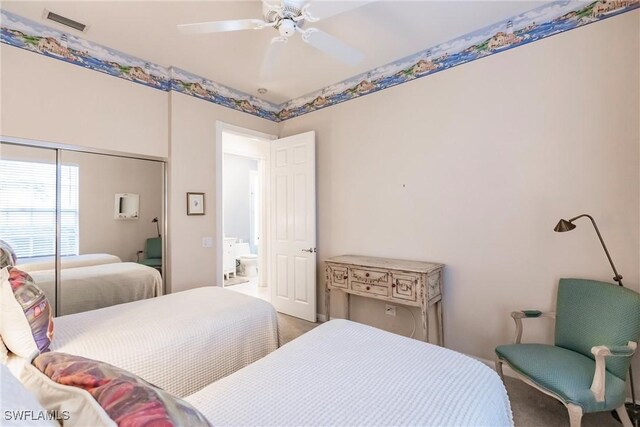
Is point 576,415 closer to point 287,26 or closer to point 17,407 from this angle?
point 17,407

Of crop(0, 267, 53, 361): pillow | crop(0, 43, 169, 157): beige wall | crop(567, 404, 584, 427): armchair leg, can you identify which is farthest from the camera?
crop(0, 43, 169, 157): beige wall

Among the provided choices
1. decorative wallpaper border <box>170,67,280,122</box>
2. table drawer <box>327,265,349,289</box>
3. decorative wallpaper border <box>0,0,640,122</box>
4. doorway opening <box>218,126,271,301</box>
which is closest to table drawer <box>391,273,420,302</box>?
table drawer <box>327,265,349,289</box>

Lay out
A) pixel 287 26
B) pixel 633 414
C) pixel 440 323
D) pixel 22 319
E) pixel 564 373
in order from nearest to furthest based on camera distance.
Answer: pixel 22 319 → pixel 564 373 → pixel 633 414 → pixel 287 26 → pixel 440 323

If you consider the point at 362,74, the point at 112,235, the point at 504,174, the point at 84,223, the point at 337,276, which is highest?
A: the point at 362,74

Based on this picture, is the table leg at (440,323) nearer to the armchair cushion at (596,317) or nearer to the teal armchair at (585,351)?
the teal armchair at (585,351)

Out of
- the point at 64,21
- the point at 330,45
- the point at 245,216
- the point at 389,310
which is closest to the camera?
the point at 330,45

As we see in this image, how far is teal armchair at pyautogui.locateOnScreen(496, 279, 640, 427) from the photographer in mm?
1511

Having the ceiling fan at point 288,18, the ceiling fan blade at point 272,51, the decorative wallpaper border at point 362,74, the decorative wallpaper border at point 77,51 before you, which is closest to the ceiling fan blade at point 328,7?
the ceiling fan at point 288,18

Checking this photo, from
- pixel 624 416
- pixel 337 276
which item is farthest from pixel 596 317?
pixel 337 276

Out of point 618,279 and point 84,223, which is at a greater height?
point 84,223

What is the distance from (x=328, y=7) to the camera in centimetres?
177

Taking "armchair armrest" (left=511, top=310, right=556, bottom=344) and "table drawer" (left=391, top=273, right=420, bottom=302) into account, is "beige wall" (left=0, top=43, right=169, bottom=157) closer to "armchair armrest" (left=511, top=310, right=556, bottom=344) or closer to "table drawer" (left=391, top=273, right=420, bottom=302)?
"table drawer" (left=391, top=273, right=420, bottom=302)

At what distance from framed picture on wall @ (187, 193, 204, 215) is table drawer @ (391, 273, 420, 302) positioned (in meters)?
2.12

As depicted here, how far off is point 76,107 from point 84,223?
974mm
